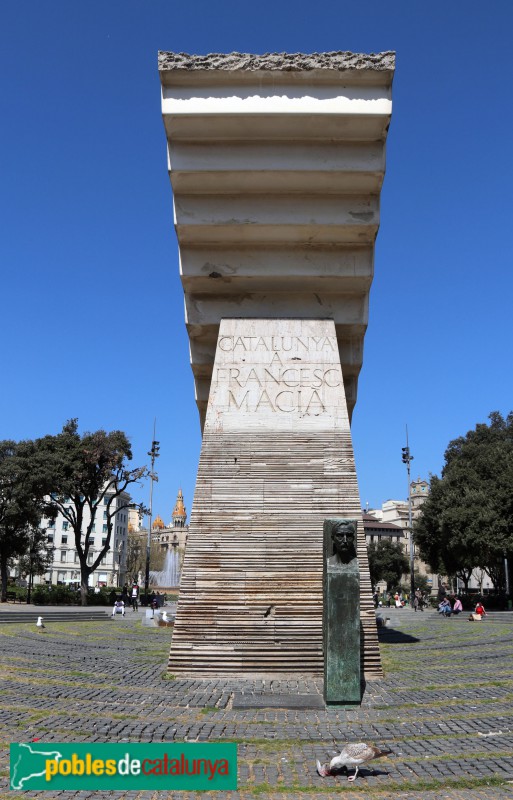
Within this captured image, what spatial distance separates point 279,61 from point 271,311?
16.2 feet

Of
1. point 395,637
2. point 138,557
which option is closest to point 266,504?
point 395,637

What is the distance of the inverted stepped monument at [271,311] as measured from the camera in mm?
11391

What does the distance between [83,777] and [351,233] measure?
12.2 m

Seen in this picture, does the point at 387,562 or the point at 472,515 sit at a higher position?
the point at 472,515

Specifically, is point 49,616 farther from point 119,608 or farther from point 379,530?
point 379,530

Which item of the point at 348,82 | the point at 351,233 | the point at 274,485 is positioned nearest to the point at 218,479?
the point at 274,485

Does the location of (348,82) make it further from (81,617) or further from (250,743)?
Result: (81,617)

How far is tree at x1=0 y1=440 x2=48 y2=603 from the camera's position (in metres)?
34.3

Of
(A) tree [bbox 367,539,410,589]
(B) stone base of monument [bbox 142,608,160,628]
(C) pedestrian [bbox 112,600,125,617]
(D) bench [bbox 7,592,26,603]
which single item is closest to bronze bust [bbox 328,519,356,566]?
(B) stone base of monument [bbox 142,608,160,628]

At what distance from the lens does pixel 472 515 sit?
3466cm

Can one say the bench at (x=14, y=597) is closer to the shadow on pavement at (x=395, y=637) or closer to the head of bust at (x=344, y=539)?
the shadow on pavement at (x=395, y=637)

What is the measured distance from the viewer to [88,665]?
12180 mm

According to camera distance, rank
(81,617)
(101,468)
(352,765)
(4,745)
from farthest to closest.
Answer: (101,468) → (81,617) → (4,745) → (352,765)

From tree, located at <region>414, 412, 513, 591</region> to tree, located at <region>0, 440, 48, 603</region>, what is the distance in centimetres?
2135
